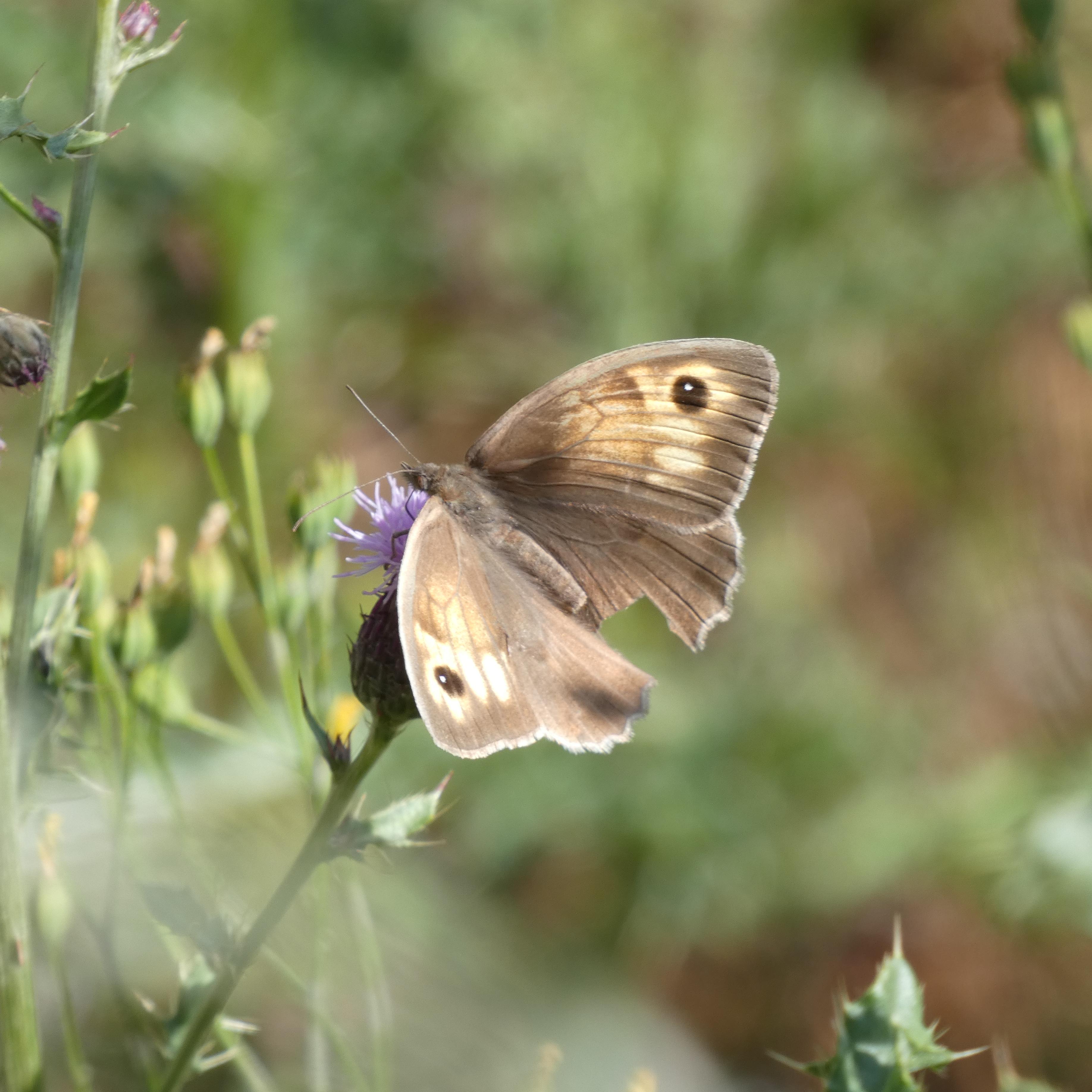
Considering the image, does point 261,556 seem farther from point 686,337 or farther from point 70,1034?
point 686,337

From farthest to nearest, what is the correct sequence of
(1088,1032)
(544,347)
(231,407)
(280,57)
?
(544,347), (280,57), (1088,1032), (231,407)

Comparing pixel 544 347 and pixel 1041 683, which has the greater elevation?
pixel 544 347

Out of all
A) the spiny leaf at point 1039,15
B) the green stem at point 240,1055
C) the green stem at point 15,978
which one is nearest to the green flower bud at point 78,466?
the green stem at point 15,978

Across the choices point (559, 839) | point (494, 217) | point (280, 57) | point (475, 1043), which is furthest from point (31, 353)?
point (494, 217)

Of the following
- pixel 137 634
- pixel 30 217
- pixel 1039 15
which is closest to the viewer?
pixel 30 217

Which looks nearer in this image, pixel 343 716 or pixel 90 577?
pixel 90 577

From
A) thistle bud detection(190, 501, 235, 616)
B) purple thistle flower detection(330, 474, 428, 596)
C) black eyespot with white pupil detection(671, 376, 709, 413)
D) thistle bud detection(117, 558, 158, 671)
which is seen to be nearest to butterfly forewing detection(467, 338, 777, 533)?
black eyespot with white pupil detection(671, 376, 709, 413)

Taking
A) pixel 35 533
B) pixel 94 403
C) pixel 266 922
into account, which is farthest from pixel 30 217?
pixel 266 922

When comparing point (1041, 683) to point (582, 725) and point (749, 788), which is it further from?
point (582, 725)
